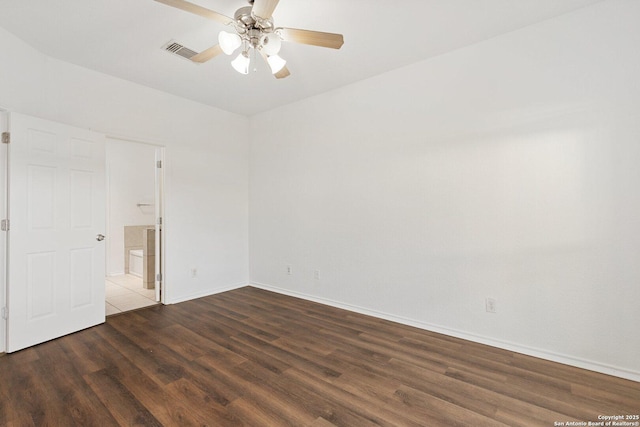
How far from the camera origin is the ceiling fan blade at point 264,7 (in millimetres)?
1745

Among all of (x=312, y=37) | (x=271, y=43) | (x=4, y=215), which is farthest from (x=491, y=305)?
(x=4, y=215)

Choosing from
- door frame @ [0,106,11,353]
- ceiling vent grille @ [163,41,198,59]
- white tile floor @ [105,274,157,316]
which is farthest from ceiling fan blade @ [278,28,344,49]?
white tile floor @ [105,274,157,316]

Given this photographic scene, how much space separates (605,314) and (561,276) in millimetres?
366

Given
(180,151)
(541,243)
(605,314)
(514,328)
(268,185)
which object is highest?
(180,151)

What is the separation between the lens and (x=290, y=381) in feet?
7.03

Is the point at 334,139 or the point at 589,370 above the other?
the point at 334,139

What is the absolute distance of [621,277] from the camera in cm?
220

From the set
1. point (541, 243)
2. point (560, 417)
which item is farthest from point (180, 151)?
point (560, 417)

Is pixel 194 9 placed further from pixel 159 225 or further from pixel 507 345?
pixel 507 345

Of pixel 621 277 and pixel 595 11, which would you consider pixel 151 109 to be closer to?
pixel 595 11

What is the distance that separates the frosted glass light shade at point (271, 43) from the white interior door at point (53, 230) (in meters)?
2.37

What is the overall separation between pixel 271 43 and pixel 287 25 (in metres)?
0.57

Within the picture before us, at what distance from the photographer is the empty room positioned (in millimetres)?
2025

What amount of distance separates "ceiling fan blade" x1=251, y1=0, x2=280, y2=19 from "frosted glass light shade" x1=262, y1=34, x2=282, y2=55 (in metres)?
0.14
